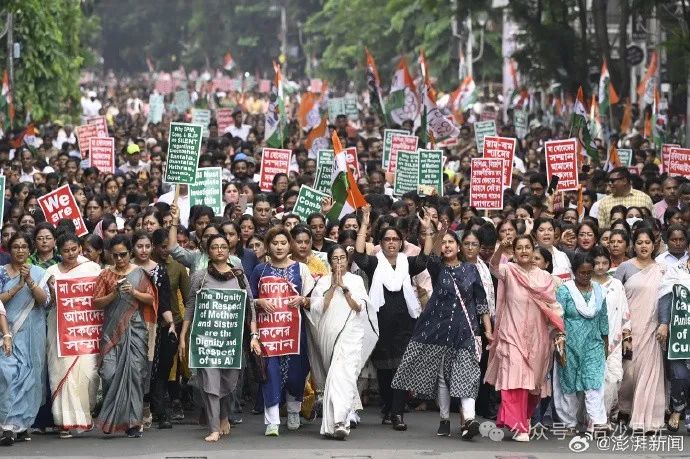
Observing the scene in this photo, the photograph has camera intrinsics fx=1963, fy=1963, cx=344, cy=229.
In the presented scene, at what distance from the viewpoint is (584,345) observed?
1249cm

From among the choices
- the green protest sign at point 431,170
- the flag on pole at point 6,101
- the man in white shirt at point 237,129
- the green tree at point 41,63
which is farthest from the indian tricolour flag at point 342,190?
the green tree at point 41,63

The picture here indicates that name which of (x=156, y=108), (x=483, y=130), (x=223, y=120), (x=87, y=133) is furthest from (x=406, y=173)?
(x=156, y=108)

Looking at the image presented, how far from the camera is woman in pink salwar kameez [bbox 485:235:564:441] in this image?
40.7 feet

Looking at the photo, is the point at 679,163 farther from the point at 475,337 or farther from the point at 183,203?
the point at 475,337

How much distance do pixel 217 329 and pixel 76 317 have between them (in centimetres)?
90

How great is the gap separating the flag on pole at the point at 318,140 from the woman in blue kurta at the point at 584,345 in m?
11.0

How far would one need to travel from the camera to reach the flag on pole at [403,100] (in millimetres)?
24797

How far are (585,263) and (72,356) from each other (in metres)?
3.31

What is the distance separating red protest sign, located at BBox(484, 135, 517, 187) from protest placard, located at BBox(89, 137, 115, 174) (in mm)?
5428

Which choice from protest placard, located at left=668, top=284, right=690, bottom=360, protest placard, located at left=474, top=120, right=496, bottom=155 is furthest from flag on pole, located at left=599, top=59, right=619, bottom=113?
protest placard, located at left=668, top=284, right=690, bottom=360

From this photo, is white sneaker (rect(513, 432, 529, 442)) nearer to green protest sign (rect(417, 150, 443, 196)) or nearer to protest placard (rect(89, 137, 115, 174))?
green protest sign (rect(417, 150, 443, 196))

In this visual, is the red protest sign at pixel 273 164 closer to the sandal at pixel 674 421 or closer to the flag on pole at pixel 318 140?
the flag on pole at pixel 318 140

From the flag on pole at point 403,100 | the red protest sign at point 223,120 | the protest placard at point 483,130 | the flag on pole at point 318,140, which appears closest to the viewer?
the flag on pole at point 318,140

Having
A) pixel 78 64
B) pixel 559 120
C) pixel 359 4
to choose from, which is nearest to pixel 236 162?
pixel 559 120
